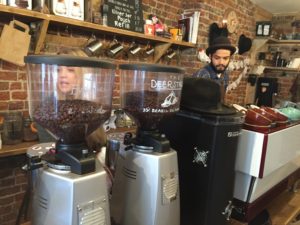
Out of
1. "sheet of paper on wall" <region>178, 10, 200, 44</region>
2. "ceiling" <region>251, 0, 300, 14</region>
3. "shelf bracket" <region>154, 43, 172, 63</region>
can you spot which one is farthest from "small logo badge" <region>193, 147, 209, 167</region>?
"ceiling" <region>251, 0, 300, 14</region>

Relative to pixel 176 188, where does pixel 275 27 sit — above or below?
above

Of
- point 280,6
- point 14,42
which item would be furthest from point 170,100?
point 280,6

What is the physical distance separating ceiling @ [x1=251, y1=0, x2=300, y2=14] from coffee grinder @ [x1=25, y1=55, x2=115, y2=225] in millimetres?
4526

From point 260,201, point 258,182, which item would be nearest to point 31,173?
point 258,182

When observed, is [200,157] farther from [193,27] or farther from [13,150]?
[193,27]

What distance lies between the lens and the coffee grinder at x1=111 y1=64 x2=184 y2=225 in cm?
87

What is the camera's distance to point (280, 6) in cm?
482

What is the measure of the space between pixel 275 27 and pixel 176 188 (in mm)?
5380

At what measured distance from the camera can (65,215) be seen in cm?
68

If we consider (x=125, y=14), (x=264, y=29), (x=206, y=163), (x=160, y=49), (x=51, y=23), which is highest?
(x=264, y=29)

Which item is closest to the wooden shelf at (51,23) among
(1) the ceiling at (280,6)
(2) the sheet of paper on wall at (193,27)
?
(2) the sheet of paper on wall at (193,27)

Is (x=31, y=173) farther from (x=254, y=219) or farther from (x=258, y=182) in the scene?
(x=254, y=219)

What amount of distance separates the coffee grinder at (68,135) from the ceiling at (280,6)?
4.53 m

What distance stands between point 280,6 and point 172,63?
2719 mm
